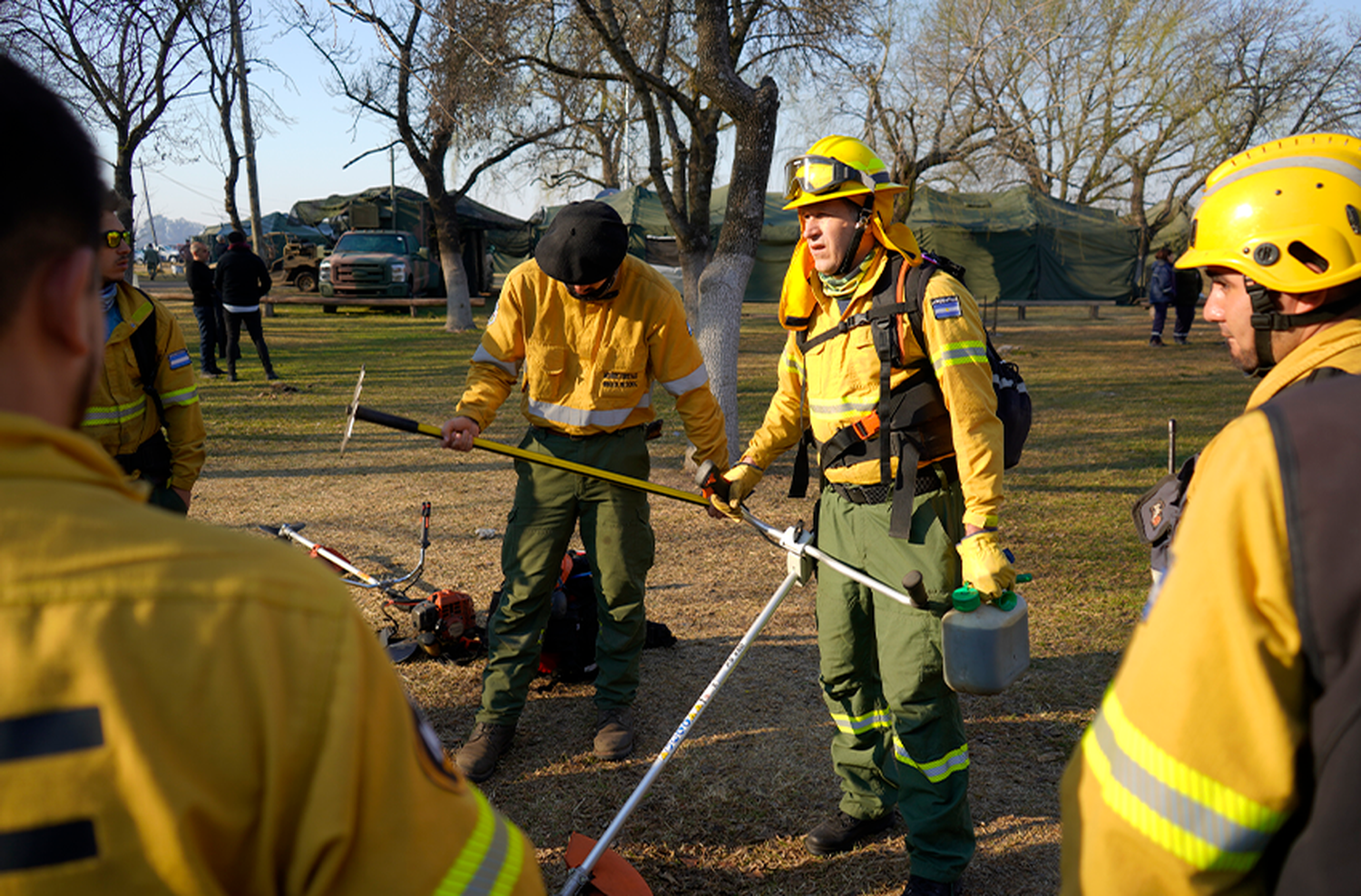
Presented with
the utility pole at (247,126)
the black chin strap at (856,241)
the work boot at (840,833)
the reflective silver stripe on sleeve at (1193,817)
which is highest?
the utility pole at (247,126)

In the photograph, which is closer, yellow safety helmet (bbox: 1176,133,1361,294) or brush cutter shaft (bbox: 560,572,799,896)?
yellow safety helmet (bbox: 1176,133,1361,294)

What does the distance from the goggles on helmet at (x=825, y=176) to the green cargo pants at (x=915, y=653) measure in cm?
113

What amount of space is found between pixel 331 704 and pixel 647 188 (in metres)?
29.1

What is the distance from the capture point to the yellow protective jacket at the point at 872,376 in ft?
9.89

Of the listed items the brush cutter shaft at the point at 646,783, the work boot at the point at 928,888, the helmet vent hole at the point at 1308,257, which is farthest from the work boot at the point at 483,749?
the helmet vent hole at the point at 1308,257

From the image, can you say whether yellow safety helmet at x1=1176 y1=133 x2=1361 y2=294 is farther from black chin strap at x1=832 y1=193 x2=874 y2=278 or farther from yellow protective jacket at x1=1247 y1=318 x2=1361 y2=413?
black chin strap at x1=832 y1=193 x2=874 y2=278

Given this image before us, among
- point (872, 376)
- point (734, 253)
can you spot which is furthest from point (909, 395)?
point (734, 253)

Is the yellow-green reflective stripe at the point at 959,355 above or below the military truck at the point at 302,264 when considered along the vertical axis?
below

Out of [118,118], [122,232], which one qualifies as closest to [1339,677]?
[122,232]

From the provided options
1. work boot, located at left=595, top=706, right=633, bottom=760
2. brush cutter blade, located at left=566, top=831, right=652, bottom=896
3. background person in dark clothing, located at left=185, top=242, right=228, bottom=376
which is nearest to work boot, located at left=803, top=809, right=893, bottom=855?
brush cutter blade, located at left=566, top=831, right=652, bottom=896

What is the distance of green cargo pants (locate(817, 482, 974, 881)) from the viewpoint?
315cm

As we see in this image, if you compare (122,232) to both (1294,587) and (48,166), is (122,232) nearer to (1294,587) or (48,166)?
(48,166)

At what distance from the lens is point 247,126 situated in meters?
25.5

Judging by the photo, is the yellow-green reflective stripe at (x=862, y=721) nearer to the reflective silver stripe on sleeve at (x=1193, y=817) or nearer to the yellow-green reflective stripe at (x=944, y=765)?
the yellow-green reflective stripe at (x=944, y=765)
